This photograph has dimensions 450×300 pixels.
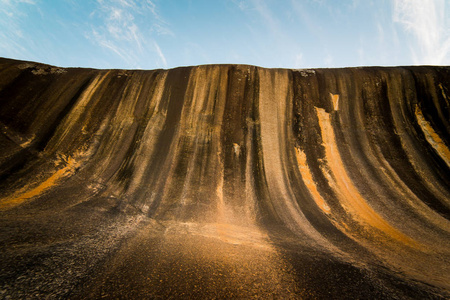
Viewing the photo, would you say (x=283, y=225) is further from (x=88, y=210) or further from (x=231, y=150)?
(x=88, y=210)

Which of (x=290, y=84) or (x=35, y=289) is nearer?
(x=35, y=289)

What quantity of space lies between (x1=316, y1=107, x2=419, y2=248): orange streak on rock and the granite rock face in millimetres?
42

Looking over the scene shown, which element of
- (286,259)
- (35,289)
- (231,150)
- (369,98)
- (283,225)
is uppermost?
(369,98)

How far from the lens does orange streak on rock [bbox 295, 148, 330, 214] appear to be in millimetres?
5013

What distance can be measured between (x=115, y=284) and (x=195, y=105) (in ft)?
20.0

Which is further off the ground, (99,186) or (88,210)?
(99,186)

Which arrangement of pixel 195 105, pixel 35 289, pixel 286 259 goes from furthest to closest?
pixel 195 105, pixel 286 259, pixel 35 289

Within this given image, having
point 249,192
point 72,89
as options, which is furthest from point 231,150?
point 72,89

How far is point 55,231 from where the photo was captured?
3260 millimetres

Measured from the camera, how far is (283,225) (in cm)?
434

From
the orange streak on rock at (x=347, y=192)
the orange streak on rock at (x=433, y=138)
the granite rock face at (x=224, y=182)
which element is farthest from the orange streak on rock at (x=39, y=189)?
the orange streak on rock at (x=433, y=138)

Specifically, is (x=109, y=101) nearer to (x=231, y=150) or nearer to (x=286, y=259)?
(x=231, y=150)

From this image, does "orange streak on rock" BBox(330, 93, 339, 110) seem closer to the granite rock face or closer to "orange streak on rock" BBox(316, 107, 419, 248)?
the granite rock face

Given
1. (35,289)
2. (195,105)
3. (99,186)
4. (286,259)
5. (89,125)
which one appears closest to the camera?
(35,289)
